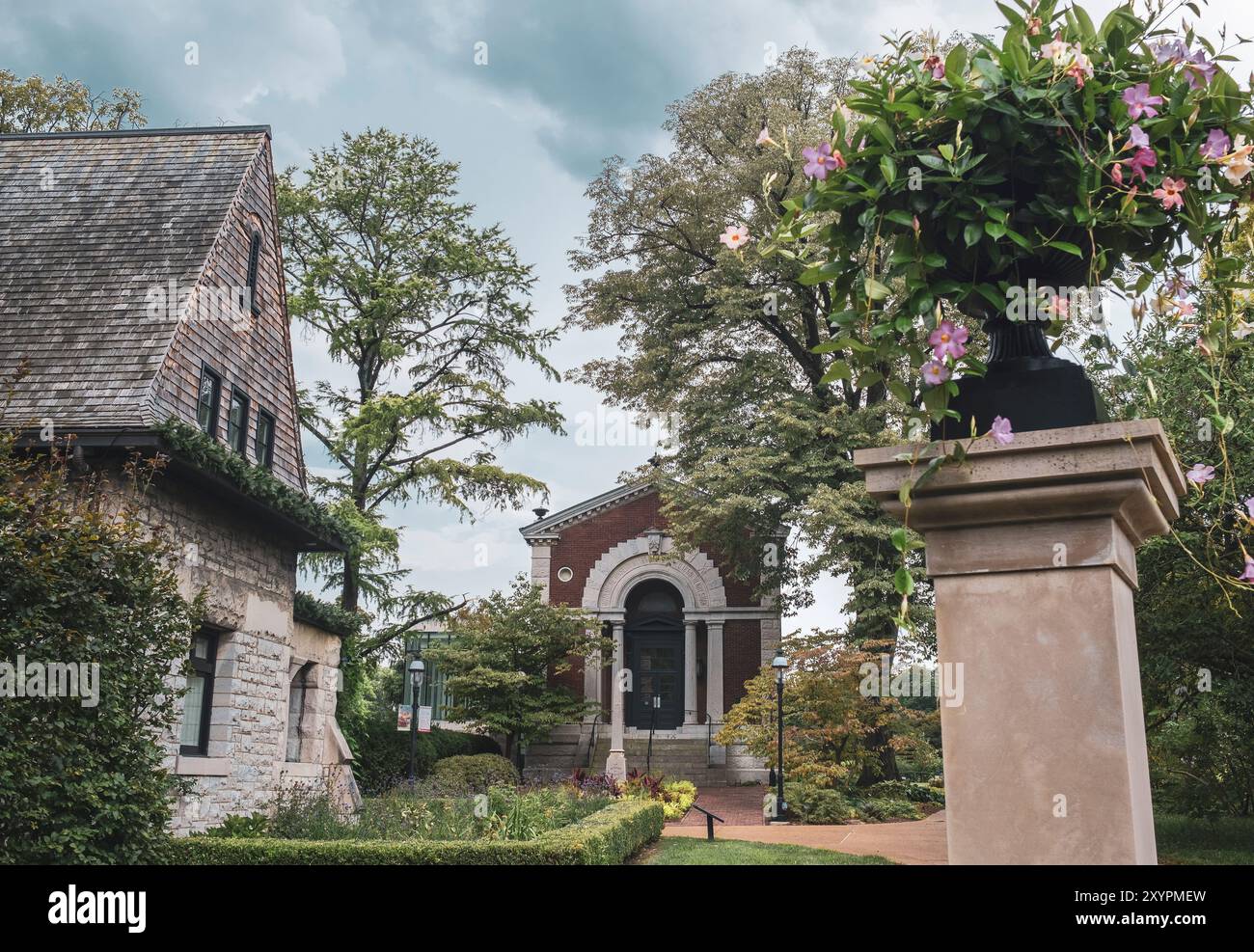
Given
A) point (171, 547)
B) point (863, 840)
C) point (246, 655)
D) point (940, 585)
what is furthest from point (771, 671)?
point (940, 585)

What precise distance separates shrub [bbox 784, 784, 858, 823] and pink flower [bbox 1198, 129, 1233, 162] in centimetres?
1911

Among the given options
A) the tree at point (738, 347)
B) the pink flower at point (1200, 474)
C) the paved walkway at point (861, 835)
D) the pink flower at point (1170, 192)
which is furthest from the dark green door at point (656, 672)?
the pink flower at point (1170, 192)

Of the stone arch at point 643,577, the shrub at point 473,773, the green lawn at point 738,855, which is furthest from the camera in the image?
the stone arch at point 643,577

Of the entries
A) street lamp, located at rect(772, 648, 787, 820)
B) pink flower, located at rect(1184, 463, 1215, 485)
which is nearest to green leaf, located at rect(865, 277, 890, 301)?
pink flower, located at rect(1184, 463, 1215, 485)

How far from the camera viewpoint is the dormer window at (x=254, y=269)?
51.7ft

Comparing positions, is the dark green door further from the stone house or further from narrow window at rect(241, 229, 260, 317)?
narrow window at rect(241, 229, 260, 317)

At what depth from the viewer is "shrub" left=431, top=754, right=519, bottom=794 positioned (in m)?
22.8

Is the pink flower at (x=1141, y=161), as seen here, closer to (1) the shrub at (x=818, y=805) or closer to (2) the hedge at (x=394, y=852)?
(2) the hedge at (x=394, y=852)

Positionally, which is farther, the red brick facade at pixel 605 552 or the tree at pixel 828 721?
the red brick facade at pixel 605 552

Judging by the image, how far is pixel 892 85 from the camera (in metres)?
2.95

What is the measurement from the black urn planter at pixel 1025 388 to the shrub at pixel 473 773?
20753 mm

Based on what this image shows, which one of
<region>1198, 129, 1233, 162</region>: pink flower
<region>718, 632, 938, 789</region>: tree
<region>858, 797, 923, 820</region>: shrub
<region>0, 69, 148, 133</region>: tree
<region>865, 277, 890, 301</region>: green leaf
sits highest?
<region>0, 69, 148, 133</region>: tree
